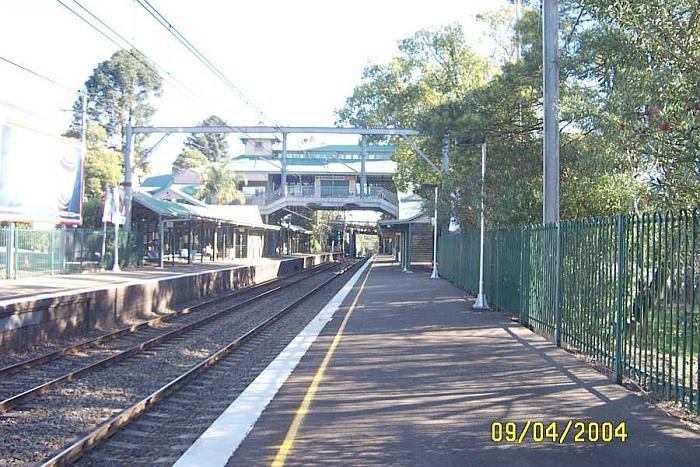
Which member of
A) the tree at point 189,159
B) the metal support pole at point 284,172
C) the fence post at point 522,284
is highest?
the tree at point 189,159

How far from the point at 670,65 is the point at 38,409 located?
27.5 feet

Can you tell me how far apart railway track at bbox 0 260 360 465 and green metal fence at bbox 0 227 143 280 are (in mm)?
12291

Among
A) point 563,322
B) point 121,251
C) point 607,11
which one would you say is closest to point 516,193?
point 563,322

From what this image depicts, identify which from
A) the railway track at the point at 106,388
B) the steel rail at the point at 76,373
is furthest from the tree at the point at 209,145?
the steel rail at the point at 76,373

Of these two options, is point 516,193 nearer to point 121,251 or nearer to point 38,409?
point 38,409

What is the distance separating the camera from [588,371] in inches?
377

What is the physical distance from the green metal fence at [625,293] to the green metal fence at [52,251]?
19895 mm

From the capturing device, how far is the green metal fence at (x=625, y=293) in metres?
7.44

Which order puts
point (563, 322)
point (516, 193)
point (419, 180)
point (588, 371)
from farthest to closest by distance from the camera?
1. point (419, 180)
2. point (516, 193)
3. point (563, 322)
4. point (588, 371)

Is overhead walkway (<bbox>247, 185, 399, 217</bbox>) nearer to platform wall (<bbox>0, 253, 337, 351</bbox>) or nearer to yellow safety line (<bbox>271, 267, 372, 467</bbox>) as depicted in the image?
platform wall (<bbox>0, 253, 337, 351</bbox>)

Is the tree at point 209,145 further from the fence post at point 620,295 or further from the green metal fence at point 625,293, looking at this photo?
the fence post at point 620,295

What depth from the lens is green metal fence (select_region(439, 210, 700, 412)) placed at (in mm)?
7441

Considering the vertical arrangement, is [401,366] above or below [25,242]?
below

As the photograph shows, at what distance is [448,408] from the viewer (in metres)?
7.63
